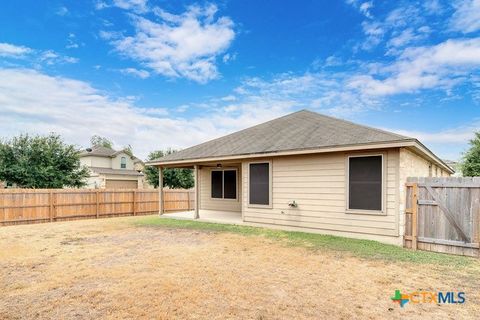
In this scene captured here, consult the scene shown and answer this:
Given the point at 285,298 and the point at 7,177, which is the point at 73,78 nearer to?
the point at 7,177

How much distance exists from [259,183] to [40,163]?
14.5 m

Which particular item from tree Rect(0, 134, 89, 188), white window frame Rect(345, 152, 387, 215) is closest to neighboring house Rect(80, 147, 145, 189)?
tree Rect(0, 134, 89, 188)

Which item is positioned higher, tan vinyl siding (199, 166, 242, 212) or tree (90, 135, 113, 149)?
tree (90, 135, 113, 149)

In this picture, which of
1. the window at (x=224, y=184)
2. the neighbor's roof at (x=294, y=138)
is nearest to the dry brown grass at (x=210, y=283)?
the neighbor's roof at (x=294, y=138)

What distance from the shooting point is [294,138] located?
32.0 feet

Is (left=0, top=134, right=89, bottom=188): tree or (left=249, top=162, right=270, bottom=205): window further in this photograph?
(left=0, top=134, right=89, bottom=188): tree

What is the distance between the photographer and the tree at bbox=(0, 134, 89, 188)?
52.8 feet

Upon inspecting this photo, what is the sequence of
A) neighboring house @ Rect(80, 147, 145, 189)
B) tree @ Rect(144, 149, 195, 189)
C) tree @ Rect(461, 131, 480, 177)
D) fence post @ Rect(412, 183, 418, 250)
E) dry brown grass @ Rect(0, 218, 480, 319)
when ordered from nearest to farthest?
1. dry brown grass @ Rect(0, 218, 480, 319)
2. fence post @ Rect(412, 183, 418, 250)
3. tree @ Rect(461, 131, 480, 177)
4. tree @ Rect(144, 149, 195, 189)
5. neighboring house @ Rect(80, 147, 145, 189)

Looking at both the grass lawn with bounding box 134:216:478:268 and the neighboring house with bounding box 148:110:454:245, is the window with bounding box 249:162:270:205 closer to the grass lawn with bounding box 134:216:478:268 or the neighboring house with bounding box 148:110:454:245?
the neighboring house with bounding box 148:110:454:245

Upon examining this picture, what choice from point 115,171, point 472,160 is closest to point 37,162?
point 115,171

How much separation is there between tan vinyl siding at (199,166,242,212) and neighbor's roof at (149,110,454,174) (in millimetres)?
1926

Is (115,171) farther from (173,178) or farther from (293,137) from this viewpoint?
(293,137)

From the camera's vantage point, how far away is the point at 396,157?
23.2 ft

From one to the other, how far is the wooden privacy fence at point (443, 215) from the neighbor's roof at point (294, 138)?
3.96 ft
